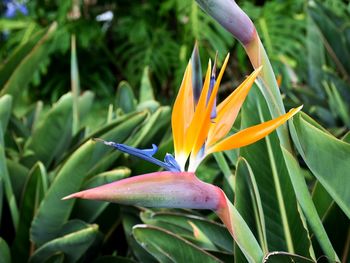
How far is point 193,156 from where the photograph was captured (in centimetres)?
60

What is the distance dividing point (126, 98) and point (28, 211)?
0.51 metres

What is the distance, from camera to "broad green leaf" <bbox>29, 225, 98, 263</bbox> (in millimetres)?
918

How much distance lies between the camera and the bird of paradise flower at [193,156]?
53 cm

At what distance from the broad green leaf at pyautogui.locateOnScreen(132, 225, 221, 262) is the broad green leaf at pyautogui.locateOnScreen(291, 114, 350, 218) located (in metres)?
0.19

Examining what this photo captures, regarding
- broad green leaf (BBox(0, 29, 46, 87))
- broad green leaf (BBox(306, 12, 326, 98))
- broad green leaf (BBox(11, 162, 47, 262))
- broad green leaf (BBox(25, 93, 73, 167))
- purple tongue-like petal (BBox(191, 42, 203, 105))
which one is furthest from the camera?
broad green leaf (BBox(306, 12, 326, 98))

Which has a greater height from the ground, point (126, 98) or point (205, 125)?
point (205, 125)

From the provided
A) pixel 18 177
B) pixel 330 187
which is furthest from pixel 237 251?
pixel 18 177

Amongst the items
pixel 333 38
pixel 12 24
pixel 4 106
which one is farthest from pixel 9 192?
pixel 12 24

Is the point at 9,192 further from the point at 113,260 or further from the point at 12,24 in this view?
the point at 12,24

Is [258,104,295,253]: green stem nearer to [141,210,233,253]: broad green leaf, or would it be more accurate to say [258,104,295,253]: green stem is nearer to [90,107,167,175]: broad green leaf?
[141,210,233,253]: broad green leaf

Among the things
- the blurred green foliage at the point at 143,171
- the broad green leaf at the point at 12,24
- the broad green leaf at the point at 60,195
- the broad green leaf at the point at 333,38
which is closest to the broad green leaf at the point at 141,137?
the blurred green foliage at the point at 143,171

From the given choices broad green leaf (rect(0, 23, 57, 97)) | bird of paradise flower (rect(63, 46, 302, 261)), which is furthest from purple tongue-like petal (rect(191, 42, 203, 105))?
broad green leaf (rect(0, 23, 57, 97))

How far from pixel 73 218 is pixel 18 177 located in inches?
5.5

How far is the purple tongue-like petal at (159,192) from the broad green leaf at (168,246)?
0.27 meters
